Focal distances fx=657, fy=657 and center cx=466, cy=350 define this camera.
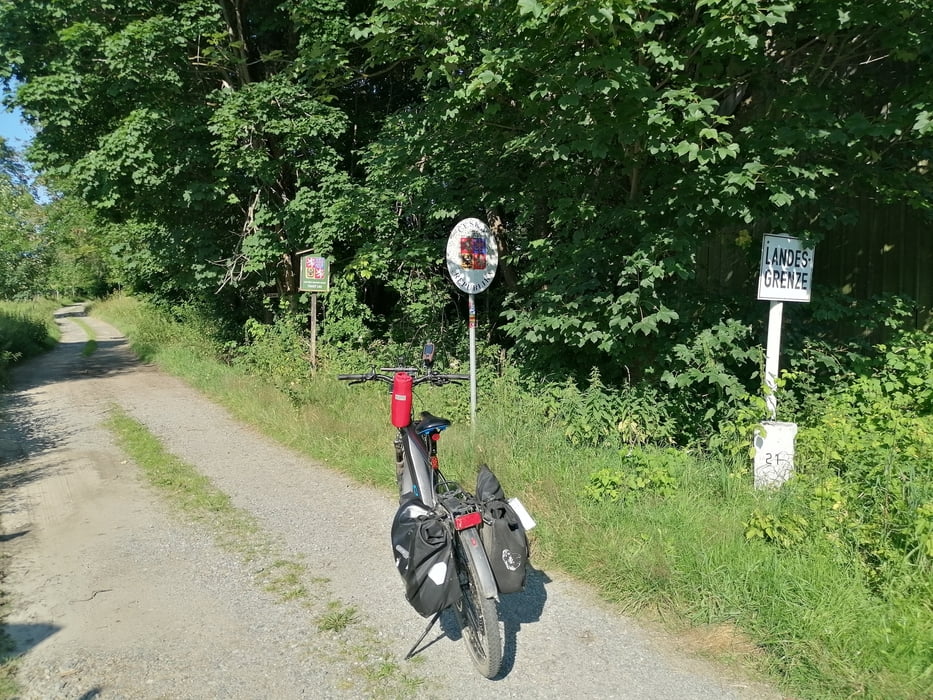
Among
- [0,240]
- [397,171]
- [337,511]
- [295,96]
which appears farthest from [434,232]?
[0,240]

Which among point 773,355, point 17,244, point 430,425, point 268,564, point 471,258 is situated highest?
point 17,244

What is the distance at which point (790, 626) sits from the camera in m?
3.29

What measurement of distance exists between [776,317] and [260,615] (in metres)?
4.25

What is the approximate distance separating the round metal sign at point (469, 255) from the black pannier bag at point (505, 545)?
12.6ft

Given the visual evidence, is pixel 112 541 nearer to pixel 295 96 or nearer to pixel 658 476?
pixel 658 476

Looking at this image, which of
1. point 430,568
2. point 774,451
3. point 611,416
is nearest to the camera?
point 430,568

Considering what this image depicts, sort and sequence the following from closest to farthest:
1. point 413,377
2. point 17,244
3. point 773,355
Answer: point 413,377, point 773,355, point 17,244

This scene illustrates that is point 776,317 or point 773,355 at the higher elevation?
point 776,317

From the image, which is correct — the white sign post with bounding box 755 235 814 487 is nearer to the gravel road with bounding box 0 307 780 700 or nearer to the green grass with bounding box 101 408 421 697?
the gravel road with bounding box 0 307 780 700

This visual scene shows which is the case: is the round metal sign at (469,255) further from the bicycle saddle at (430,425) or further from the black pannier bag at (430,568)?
the black pannier bag at (430,568)

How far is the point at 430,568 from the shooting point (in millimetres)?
3002

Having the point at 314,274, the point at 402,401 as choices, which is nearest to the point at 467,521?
the point at 402,401

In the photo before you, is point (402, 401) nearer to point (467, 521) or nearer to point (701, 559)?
point (467, 521)

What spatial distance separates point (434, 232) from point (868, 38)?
6260mm
